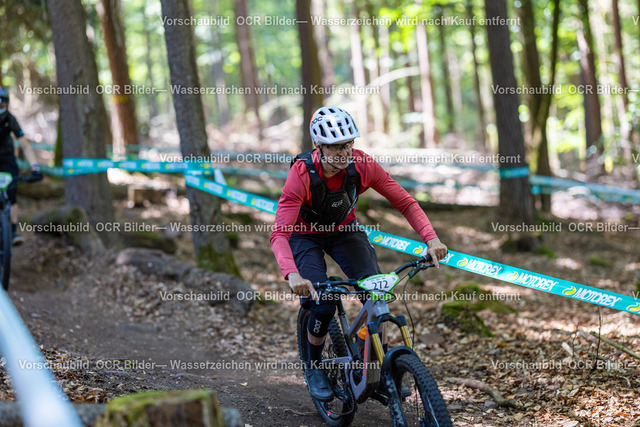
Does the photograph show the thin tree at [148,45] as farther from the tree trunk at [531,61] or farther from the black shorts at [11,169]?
the black shorts at [11,169]

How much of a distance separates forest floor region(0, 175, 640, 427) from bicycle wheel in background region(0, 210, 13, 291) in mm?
357

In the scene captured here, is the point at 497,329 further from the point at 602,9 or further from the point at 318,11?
the point at 318,11

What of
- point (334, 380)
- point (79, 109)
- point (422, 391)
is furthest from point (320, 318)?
point (79, 109)

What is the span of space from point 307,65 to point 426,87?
12.5 meters

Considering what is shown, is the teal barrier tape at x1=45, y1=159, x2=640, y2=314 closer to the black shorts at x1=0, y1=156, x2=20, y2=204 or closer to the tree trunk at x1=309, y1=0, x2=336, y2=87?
the black shorts at x1=0, y1=156, x2=20, y2=204

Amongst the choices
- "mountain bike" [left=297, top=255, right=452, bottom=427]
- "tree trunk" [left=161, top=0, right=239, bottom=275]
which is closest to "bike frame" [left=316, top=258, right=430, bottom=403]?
"mountain bike" [left=297, top=255, right=452, bottom=427]

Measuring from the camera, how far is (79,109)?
29.3ft

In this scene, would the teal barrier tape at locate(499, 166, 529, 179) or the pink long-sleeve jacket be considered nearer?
the pink long-sleeve jacket

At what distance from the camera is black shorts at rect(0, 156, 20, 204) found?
716cm

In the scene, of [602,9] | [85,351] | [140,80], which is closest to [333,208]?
[85,351]

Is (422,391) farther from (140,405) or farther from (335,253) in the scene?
(140,405)

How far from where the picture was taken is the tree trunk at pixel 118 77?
533 inches

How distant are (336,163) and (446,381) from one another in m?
2.70

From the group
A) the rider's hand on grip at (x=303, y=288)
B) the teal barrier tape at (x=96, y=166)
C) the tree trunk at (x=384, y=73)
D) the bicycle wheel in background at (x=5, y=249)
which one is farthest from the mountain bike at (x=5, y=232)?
the tree trunk at (x=384, y=73)
